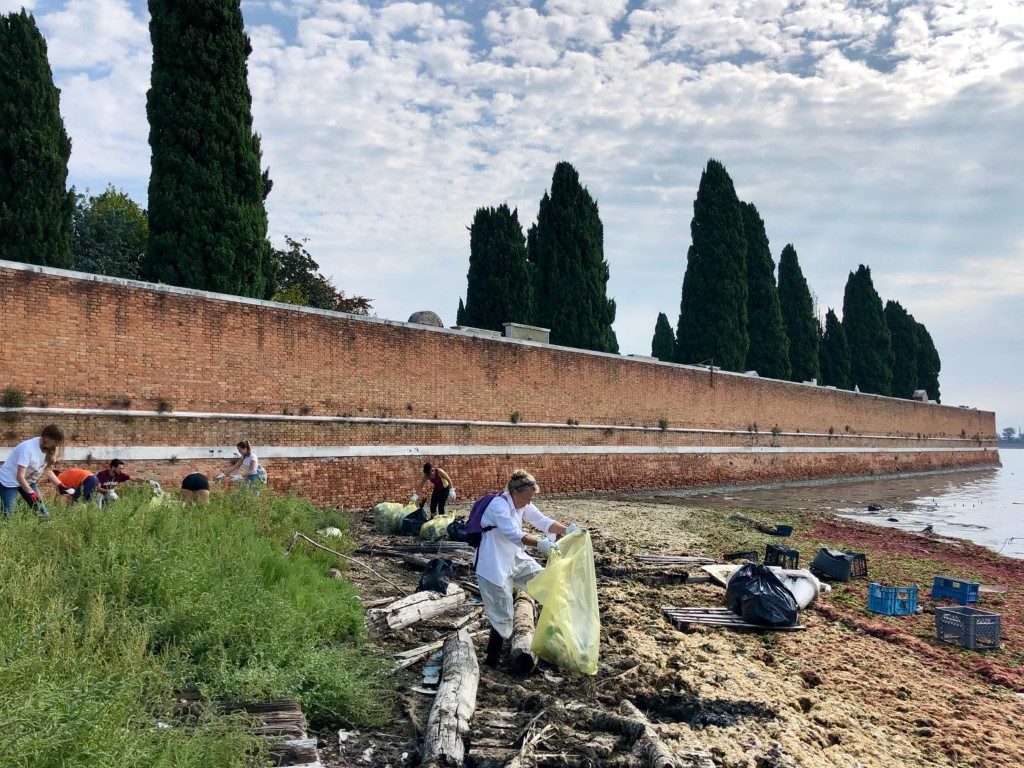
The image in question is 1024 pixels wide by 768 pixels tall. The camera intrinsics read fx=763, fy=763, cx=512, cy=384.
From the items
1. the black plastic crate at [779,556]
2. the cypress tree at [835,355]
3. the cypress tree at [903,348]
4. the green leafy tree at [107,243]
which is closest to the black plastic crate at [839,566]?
the black plastic crate at [779,556]

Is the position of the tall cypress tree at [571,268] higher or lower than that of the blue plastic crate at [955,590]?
higher

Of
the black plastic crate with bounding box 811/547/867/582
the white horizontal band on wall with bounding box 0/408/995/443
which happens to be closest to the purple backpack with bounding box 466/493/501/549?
the black plastic crate with bounding box 811/547/867/582

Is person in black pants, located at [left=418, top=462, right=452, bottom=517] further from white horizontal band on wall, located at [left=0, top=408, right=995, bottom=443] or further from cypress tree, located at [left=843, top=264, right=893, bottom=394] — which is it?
cypress tree, located at [left=843, top=264, right=893, bottom=394]

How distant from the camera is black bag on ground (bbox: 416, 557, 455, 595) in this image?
27.0 ft

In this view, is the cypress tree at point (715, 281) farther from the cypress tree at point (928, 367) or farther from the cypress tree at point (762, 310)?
the cypress tree at point (928, 367)

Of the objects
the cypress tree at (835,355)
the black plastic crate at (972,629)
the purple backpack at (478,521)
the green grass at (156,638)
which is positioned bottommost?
the black plastic crate at (972,629)

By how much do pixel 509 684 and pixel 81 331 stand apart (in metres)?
10.4

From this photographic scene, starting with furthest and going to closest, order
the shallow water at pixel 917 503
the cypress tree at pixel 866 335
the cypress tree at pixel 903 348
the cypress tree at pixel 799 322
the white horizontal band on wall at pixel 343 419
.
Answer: the cypress tree at pixel 903 348, the cypress tree at pixel 866 335, the cypress tree at pixel 799 322, the shallow water at pixel 917 503, the white horizontal band on wall at pixel 343 419

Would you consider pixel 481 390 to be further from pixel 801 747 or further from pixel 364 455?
pixel 801 747

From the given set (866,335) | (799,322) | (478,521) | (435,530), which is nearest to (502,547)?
(478,521)

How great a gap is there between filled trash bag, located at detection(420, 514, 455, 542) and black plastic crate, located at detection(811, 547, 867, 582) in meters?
5.94

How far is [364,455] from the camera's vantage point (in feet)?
56.7

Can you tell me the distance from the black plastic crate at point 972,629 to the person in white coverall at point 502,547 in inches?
219

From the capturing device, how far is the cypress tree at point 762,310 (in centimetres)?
4103
